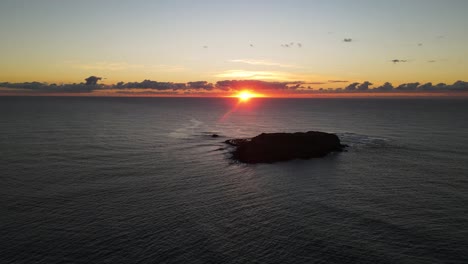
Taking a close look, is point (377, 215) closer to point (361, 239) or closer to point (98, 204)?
point (361, 239)

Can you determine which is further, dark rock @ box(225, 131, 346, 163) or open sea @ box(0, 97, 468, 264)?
dark rock @ box(225, 131, 346, 163)

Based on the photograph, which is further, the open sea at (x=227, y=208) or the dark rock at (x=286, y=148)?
the dark rock at (x=286, y=148)

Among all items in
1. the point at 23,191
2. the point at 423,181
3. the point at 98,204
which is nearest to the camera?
the point at 98,204

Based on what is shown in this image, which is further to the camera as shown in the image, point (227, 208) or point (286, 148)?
point (286, 148)

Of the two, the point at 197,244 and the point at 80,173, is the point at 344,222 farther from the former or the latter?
the point at 80,173

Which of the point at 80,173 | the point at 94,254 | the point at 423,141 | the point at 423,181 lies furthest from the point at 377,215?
the point at 423,141

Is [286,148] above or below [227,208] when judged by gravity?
above

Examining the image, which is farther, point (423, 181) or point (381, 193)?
point (423, 181)

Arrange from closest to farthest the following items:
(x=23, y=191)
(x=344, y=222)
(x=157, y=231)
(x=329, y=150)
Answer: (x=157, y=231)
(x=344, y=222)
(x=23, y=191)
(x=329, y=150)
